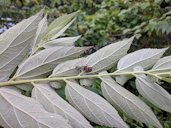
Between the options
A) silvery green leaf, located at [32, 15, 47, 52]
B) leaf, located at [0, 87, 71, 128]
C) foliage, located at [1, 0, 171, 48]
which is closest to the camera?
leaf, located at [0, 87, 71, 128]

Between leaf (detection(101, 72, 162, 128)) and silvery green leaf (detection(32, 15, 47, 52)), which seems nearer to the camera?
leaf (detection(101, 72, 162, 128))

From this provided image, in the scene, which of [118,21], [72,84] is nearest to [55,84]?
[72,84]

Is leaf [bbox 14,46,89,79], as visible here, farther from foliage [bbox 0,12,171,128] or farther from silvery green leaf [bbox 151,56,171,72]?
silvery green leaf [bbox 151,56,171,72]

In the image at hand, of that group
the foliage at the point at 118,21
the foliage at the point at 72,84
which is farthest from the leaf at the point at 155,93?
the foliage at the point at 118,21

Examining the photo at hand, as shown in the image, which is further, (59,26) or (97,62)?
(59,26)

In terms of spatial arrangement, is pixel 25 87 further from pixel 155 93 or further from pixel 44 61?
pixel 155 93

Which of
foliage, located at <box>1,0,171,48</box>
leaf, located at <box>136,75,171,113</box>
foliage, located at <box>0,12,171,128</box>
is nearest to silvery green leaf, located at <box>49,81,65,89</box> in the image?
foliage, located at <box>0,12,171,128</box>

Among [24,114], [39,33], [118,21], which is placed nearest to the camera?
[24,114]
